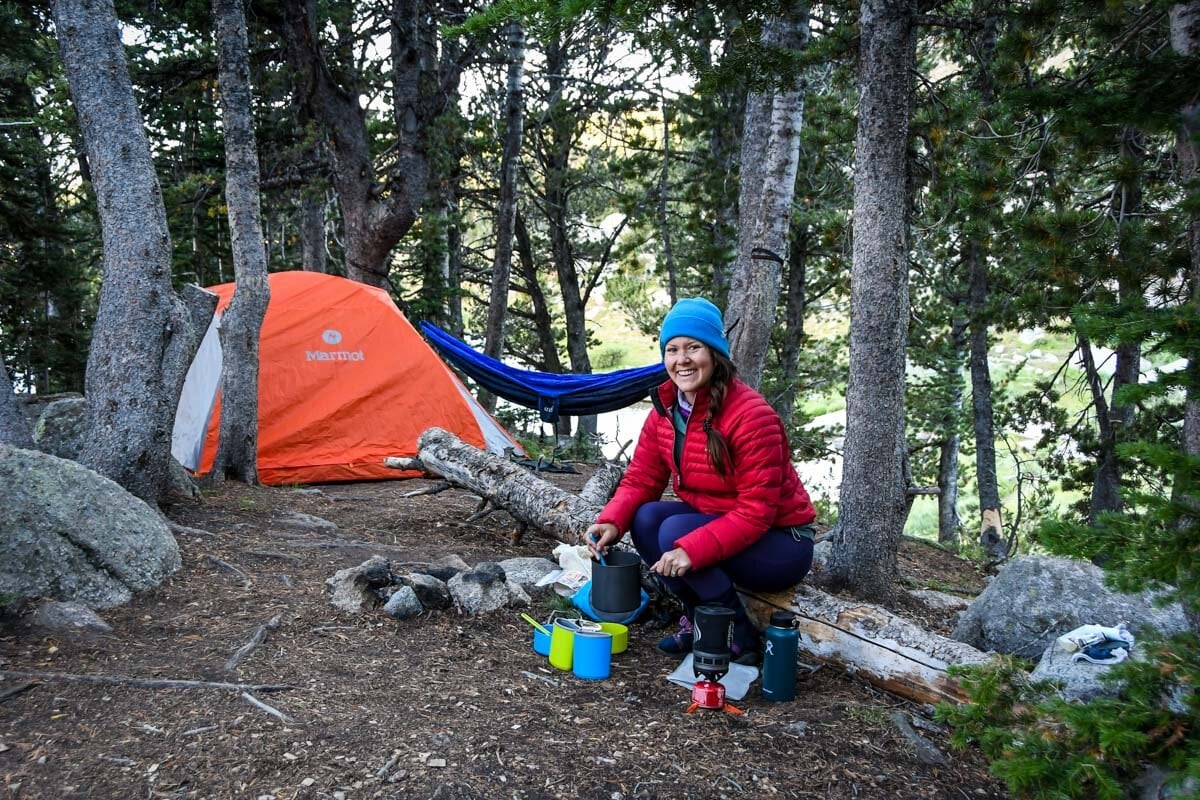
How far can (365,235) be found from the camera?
8430 mm

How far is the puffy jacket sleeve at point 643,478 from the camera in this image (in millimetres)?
2832

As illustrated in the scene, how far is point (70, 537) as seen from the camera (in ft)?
9.41

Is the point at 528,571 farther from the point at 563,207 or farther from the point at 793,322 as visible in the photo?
the point at 563,207

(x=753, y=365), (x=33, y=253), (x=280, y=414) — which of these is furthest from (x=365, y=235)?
(x=753, y=365)

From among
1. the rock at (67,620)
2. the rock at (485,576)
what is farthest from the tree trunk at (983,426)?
the rock at (67,620)

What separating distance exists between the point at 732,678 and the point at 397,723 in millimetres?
1021

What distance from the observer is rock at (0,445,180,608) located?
108 inches

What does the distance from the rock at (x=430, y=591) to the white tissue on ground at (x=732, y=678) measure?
950 mm

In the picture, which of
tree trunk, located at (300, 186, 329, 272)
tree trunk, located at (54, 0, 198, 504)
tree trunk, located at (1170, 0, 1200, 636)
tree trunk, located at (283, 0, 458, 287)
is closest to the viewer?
tree trunk, located at (1170, 0, 1200, 636)

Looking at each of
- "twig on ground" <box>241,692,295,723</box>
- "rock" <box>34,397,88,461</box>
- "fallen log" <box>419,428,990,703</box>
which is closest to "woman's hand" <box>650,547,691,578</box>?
"fallen log" <box>419,428,990,703</box>

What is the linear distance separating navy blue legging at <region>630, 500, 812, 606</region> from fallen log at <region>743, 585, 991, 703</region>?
109mm

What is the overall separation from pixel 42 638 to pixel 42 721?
55 centimetres

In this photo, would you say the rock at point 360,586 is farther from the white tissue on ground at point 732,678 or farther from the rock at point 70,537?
the white tissue on ground at point 732,678

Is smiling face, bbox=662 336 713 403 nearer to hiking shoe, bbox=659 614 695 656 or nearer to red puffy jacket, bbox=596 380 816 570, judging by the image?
red puffy jacket, bbox=596 380 816 570
